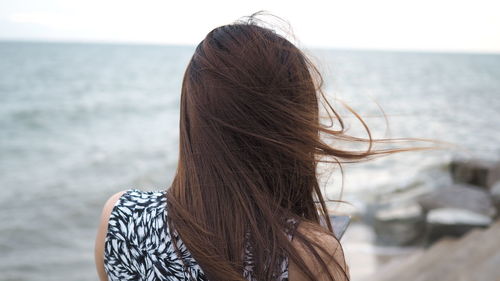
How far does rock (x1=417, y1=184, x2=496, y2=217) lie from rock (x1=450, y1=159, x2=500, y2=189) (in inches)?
65.2

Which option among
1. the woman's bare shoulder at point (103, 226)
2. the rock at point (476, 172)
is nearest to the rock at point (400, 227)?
the rock at point (476, 172)

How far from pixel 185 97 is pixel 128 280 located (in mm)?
475

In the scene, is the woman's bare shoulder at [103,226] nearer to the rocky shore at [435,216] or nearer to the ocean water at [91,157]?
the ocean water at [91,157]

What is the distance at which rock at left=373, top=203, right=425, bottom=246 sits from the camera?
588 centimetres

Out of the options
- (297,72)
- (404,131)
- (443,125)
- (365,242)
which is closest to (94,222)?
(365,242)

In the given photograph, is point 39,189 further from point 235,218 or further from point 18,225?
point 235,218

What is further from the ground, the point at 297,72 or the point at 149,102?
the point at 297,72

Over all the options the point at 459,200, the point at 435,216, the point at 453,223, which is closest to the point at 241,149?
the point at 453,223

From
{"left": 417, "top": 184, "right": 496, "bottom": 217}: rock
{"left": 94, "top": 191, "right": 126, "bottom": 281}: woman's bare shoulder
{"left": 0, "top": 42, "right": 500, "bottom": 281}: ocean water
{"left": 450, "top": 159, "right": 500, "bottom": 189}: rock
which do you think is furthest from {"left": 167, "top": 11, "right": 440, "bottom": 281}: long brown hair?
{"left": 450, "top": 159, "right": 500, "bottom": 189}: rock

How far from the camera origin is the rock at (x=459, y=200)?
5945 millimetres

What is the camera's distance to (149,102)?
2386 centimetres

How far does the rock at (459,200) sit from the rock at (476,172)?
5.43 feet

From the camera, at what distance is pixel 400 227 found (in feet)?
19.7

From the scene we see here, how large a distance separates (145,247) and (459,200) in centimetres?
603
